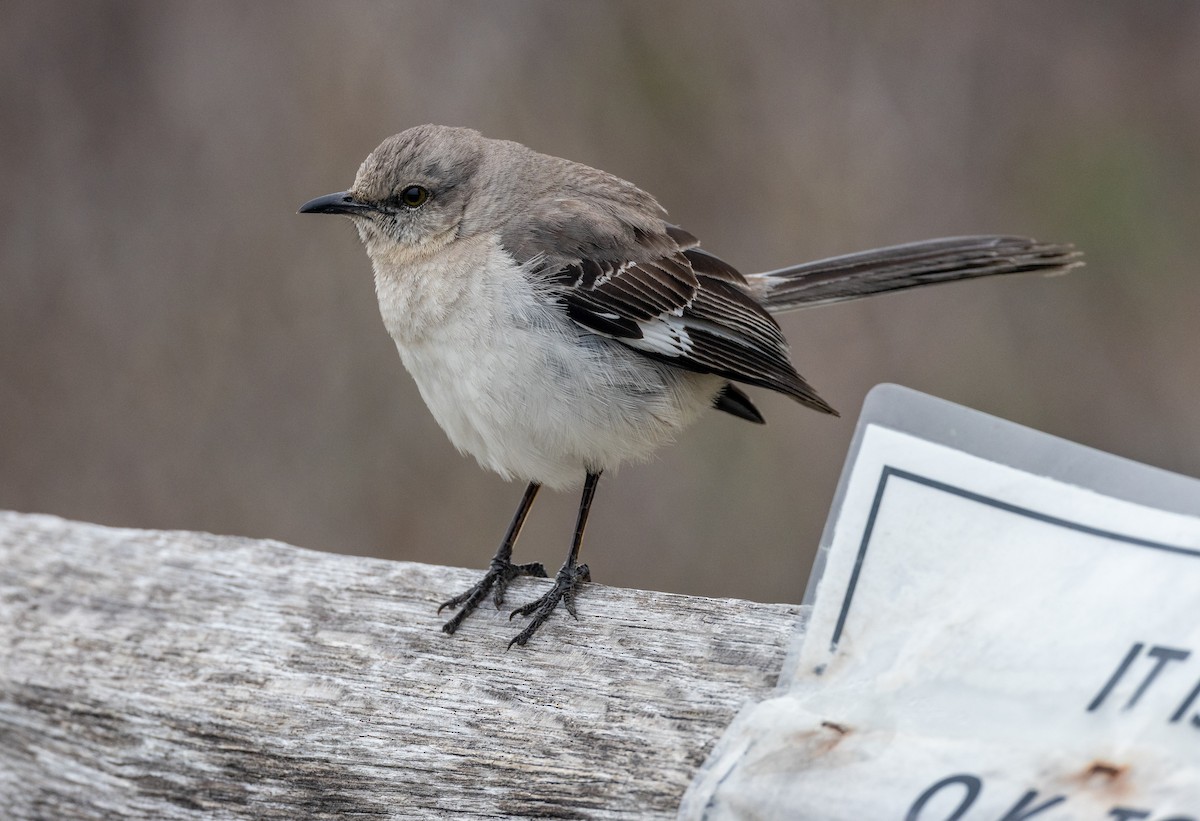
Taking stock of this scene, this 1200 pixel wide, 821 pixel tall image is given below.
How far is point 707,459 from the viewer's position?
18.5 feet

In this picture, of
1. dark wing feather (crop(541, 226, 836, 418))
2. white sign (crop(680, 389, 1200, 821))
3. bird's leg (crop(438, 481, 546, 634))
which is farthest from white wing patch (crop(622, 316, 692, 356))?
white sign (crop(680, 389, 1200, 821))

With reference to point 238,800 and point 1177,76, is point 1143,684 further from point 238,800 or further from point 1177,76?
point 1177,76

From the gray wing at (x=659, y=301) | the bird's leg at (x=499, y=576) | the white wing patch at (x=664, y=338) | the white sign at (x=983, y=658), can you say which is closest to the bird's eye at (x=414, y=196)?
the gray wing at (x=659, y=301)

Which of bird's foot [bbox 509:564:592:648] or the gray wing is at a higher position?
the gray wing

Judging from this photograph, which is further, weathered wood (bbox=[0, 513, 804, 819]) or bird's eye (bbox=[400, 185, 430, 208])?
bird's eye (bbox=[400, 185, 430, 208])

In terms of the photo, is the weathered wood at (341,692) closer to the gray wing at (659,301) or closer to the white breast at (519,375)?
the white breast at (519,375)

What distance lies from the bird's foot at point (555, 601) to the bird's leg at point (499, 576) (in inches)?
4.4

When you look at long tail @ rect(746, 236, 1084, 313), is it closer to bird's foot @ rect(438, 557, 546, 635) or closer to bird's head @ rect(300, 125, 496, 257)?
bird's head @ rect(300, 125, 496, 257)

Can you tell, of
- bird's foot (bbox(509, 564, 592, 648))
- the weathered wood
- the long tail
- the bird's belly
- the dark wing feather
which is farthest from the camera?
the long tail

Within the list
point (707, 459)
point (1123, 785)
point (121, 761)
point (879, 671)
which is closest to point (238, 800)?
point (121, 761)

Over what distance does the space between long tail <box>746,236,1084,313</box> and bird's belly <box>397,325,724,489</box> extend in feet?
1.81

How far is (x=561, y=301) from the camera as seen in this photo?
9.80 feet

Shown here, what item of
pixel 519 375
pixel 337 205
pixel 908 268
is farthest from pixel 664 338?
pixel 337 205

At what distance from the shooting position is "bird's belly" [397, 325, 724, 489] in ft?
9.44
